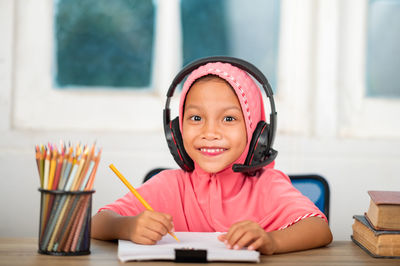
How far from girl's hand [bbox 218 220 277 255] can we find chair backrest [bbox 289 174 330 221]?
0.69 metres

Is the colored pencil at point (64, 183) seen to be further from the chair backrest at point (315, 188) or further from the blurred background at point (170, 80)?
the blurred background at point (170, 80)

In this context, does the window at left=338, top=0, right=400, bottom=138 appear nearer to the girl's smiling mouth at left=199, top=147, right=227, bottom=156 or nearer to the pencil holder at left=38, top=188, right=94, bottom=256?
the girl's smiling mouth at left=199, top=147, right=227, bottom=156

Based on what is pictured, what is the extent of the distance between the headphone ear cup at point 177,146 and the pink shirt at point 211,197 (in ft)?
0.12

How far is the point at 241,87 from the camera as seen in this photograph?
1.38m

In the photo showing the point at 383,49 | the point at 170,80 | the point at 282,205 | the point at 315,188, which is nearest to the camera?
the point at 282,205

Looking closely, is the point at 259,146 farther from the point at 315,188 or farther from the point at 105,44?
the point at 105,44

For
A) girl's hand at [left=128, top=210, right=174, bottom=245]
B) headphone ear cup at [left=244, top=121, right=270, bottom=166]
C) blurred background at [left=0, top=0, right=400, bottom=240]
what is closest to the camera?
girl's hand at [left=128, top=210, right=174, bottom=245]

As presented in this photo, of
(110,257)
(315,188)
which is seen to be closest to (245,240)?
(110,257)

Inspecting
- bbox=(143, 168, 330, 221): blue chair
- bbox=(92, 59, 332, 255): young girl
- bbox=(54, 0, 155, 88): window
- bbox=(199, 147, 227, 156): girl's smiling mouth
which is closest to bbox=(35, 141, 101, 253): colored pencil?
bbox=(92, 59, 332, 255): young girl

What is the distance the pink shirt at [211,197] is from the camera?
4.51ft

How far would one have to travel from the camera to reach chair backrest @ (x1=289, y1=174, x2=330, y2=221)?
1.72 metres

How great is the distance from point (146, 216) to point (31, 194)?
1357mm

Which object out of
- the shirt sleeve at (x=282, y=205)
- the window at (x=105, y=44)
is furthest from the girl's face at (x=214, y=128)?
the window at (x=105, y=44)

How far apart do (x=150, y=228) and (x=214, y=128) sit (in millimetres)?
367
